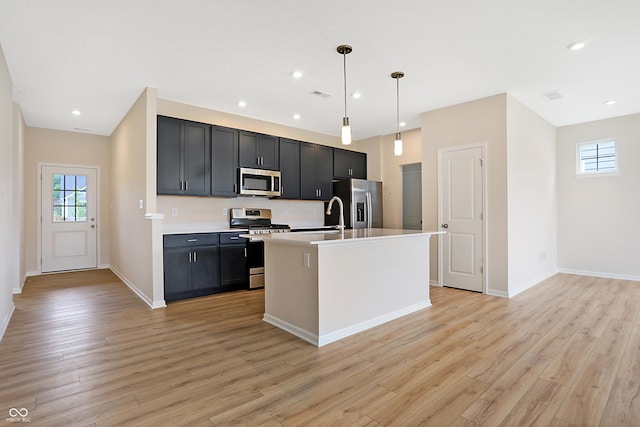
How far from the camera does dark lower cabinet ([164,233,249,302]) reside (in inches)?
163

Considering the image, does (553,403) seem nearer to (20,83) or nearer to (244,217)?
(244,217)

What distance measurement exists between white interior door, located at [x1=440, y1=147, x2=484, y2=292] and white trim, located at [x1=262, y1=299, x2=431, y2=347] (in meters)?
1.36

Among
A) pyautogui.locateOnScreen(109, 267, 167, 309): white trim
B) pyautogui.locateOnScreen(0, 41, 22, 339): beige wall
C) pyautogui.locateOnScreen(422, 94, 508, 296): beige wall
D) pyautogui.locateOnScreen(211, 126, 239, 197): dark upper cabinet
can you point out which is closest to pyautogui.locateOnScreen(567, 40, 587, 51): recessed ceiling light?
pyautogui.locateOnScreen(422, 94, 508, 296): beige wall

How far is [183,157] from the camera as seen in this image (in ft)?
14.6

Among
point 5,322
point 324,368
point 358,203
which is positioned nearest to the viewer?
point 324,368

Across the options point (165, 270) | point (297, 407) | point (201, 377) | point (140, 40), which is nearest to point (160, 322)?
point (165, 270)

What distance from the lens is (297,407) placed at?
1.89 metres

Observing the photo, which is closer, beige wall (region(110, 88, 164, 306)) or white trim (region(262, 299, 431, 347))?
white trim (region(262, 299, 431, 347))

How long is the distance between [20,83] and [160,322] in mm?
3271

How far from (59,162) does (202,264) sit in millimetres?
3989

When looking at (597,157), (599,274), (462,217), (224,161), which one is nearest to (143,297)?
(224,161)

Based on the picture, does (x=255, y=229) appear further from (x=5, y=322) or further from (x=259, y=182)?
(x=5, y=322)
